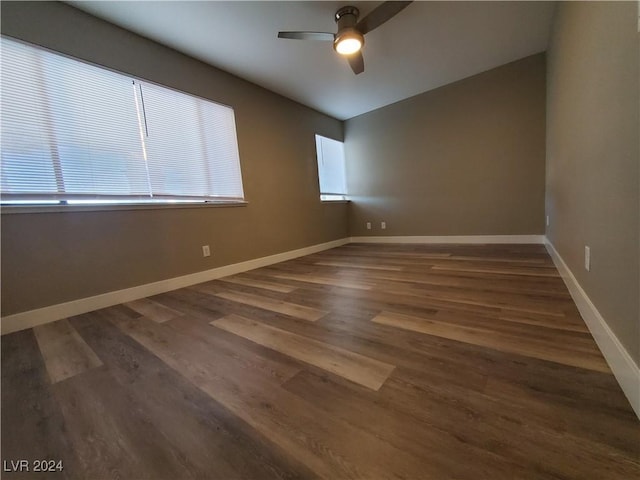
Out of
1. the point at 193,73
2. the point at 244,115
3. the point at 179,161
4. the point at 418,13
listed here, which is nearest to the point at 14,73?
the point at 179,161

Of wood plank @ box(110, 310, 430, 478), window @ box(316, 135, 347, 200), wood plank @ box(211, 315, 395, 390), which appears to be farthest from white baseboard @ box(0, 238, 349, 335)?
window @ box(316, 135, 347, 200)

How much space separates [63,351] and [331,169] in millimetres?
3931

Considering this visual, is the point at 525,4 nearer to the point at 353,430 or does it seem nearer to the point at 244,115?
A: the point at 244,115

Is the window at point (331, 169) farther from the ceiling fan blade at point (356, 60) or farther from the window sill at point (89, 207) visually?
the window sill at point (89, 207)

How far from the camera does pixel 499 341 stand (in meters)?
1.09

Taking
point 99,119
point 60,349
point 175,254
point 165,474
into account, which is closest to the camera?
point 165,474

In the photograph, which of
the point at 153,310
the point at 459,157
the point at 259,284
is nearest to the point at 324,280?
the point at 259,284

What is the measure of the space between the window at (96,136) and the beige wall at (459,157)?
265 cm

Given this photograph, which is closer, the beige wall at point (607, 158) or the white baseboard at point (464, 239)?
the beige wall at point (607, 158)

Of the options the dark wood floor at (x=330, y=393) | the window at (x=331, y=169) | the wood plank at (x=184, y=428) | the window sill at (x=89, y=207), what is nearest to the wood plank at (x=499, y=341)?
the dark wood floor at (x=330, y=393)

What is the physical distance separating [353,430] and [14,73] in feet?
9.18

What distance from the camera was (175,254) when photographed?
2.41 meters

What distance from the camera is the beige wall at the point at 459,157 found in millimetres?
3130

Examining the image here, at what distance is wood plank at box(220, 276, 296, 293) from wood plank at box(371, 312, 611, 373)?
0.93 m
